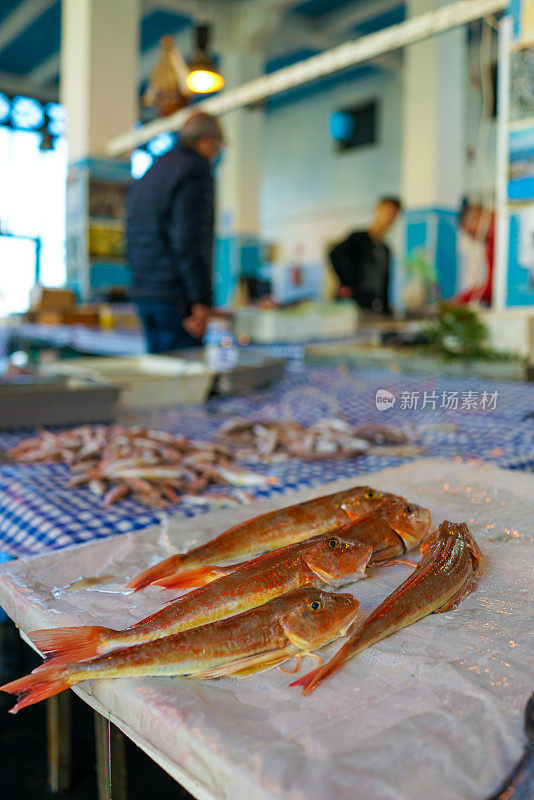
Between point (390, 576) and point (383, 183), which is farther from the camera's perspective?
point (383, 183)

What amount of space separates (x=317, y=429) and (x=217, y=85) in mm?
5305

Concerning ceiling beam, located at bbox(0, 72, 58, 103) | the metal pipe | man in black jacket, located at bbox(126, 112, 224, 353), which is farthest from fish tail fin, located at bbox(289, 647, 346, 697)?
ceiling beam, located at bbox(0, 72, 58, 103)

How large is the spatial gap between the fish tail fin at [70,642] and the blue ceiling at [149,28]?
38.8ft

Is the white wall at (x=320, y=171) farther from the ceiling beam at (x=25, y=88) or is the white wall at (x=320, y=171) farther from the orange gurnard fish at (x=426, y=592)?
the orange gurnard fish at (x=426, y=592)

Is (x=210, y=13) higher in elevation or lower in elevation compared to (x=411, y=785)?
higher

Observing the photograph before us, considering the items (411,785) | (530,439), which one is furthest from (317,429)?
(411,785)

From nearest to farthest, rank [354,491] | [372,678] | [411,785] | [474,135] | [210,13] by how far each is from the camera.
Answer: [411,785]
[372,678]
[354,491]
[210,13]
[474,135]

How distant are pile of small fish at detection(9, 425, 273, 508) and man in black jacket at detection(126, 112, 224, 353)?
1895 millimetres

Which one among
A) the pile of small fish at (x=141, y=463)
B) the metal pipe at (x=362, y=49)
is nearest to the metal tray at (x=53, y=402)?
the pile of small fish at (x=141, y=463)

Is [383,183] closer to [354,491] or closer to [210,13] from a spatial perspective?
[210,13]

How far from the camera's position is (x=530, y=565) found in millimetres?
939

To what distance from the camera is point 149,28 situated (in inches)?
469

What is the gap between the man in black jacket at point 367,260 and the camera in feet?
20.3

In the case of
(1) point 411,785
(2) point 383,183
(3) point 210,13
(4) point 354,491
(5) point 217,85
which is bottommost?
(1) point 411,785
